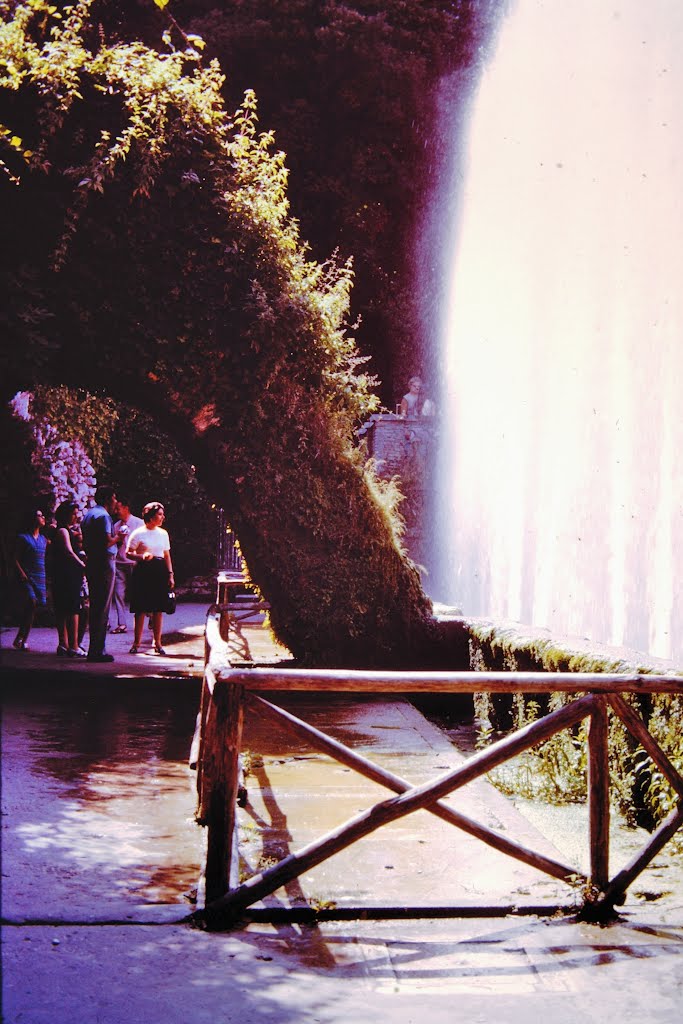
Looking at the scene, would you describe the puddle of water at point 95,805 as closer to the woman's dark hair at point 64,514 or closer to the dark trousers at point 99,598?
the dark trousers at point 99,598

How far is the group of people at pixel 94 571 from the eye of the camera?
1164cm

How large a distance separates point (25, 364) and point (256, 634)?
6.70 m

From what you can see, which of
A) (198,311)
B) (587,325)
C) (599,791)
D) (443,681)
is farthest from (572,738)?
(587,325)

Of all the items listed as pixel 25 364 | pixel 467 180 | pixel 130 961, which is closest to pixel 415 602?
pixel 25 364

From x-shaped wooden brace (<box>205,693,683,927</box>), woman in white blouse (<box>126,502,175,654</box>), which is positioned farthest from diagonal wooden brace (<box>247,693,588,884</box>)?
woman in white blouse (<box>126,502,175,654</box>)

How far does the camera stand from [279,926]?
400cm

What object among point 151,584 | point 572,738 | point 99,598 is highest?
point 151,584

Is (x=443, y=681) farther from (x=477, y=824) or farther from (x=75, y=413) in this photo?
(x=75, y=413)

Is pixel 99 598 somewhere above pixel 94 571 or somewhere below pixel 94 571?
below

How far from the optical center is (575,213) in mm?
13961

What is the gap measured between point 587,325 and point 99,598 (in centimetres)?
632

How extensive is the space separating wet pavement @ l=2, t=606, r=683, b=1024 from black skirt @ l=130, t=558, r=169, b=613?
4.54m

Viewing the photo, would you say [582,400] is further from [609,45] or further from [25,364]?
[25,364]

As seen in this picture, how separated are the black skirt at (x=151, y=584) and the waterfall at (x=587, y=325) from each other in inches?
174
